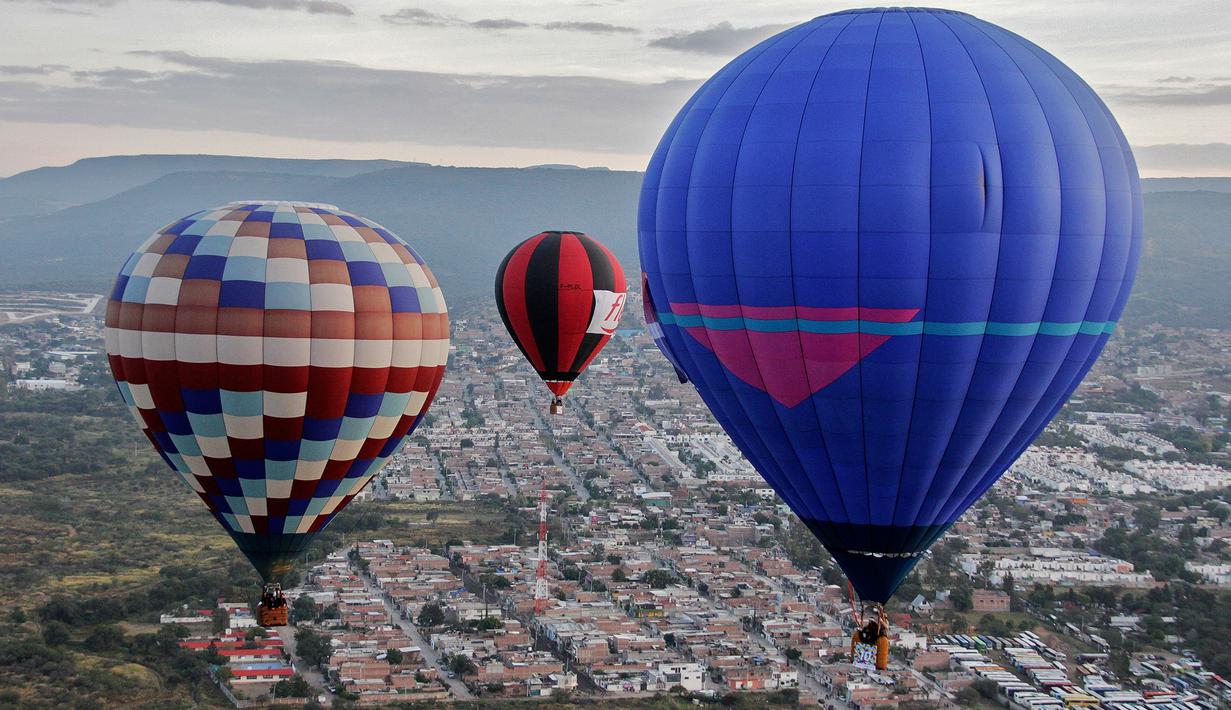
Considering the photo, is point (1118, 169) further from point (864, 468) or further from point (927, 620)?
point (927, 620)

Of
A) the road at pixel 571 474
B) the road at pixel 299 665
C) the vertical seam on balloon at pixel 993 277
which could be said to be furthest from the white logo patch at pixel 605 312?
the road at pixel 571 474

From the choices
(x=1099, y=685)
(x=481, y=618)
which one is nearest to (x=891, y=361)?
(x=1099, y=685)

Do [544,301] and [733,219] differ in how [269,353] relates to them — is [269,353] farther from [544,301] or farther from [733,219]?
[544,301]

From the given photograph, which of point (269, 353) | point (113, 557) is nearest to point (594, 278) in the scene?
point (269, 353)

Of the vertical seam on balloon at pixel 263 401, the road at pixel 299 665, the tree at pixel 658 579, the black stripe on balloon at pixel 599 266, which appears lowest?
the road at pixel 299 665

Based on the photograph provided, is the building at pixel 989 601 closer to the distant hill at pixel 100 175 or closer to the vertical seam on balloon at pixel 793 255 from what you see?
the vertical seam on balloon at pixel 793 255

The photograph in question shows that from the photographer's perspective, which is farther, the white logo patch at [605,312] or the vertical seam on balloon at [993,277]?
the white logo patch at [605,312]

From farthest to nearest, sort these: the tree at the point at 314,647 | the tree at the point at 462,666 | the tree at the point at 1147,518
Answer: the tree at the point at 1147,518 < the tree at the point at 314,647 < the tree at the point at 462,666
